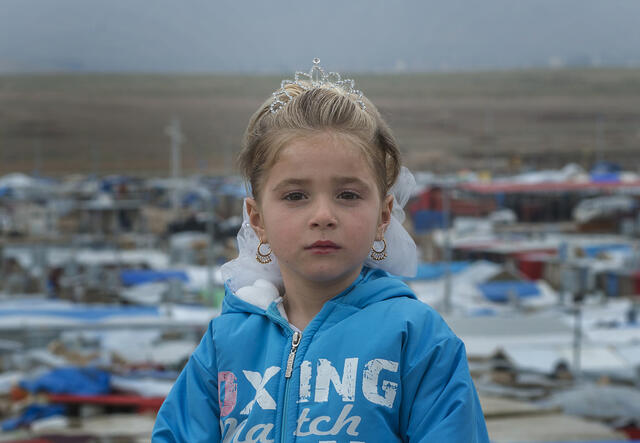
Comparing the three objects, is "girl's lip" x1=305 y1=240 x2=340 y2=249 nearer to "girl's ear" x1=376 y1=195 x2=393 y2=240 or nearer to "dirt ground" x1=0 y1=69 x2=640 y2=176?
"girl's ear" x1=376 y1=195 x2=393 y2=240

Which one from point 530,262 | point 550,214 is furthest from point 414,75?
point 530,262

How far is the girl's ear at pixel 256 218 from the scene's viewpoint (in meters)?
1.89

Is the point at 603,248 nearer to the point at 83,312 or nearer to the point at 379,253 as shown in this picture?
the point at 83,312

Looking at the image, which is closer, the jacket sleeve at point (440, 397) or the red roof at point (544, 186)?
the jacket sleeve at point (440, 397)

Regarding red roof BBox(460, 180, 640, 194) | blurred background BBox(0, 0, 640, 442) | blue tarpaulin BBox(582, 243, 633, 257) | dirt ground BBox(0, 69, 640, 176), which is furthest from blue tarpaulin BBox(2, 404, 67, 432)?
dirt ground BBox(0, 69, 640, 176)

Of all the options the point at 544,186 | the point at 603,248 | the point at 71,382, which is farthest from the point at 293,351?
the point at 544,186

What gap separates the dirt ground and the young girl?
46.6 meters

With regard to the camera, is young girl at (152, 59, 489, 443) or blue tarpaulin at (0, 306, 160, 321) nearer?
young girl at (152, 59, 489, 443)

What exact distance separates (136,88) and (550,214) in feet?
207

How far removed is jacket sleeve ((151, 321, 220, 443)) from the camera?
175cm

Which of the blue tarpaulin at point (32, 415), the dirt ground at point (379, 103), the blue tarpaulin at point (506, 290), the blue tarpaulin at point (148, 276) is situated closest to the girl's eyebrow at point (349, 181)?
the blue tarpaulin at point (32, 415)

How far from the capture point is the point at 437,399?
5.26ft

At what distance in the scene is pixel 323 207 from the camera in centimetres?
169

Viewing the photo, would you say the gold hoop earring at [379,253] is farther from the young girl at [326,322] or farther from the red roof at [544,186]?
the red roof at [544,186]
